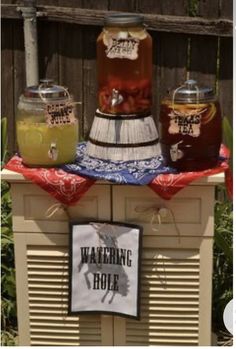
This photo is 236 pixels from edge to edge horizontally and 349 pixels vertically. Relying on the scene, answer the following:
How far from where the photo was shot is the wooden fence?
362 centimetres

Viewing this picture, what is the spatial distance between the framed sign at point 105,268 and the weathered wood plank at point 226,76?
56.6 inches

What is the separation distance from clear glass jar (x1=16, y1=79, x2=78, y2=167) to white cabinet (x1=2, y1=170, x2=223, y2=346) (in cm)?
10

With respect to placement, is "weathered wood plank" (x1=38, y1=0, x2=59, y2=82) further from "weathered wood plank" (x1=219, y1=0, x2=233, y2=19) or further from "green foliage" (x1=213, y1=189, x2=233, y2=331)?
"green foliage" (x1=213, y1=189, x2=233, y2=331)

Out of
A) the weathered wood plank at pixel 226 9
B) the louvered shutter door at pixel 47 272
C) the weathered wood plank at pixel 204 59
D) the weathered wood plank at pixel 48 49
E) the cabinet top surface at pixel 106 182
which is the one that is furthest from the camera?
the weathered wood plank at pixel 48 49

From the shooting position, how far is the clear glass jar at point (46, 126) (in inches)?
97.0

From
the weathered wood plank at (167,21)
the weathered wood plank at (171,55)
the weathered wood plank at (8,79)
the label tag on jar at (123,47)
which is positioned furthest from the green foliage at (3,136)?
the label tag on jar at (123,47)

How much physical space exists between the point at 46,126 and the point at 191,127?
1.53ft

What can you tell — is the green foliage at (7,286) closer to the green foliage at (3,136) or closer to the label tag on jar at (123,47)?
the green foliage at (3,136)

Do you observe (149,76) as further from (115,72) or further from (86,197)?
(86,197)

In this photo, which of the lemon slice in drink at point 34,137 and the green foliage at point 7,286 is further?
the green foliage at point 7,286

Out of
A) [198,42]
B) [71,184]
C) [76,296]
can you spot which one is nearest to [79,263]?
[76,296]

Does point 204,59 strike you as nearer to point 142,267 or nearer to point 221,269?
point 221,269

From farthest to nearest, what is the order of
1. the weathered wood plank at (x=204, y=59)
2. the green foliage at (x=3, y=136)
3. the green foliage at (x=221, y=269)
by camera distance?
the weathered wood plank at (x=204, y=59) < the green foliage at (x=3, y=136) < the green foliage at (x=221, y=269)

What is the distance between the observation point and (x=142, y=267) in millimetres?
2525
